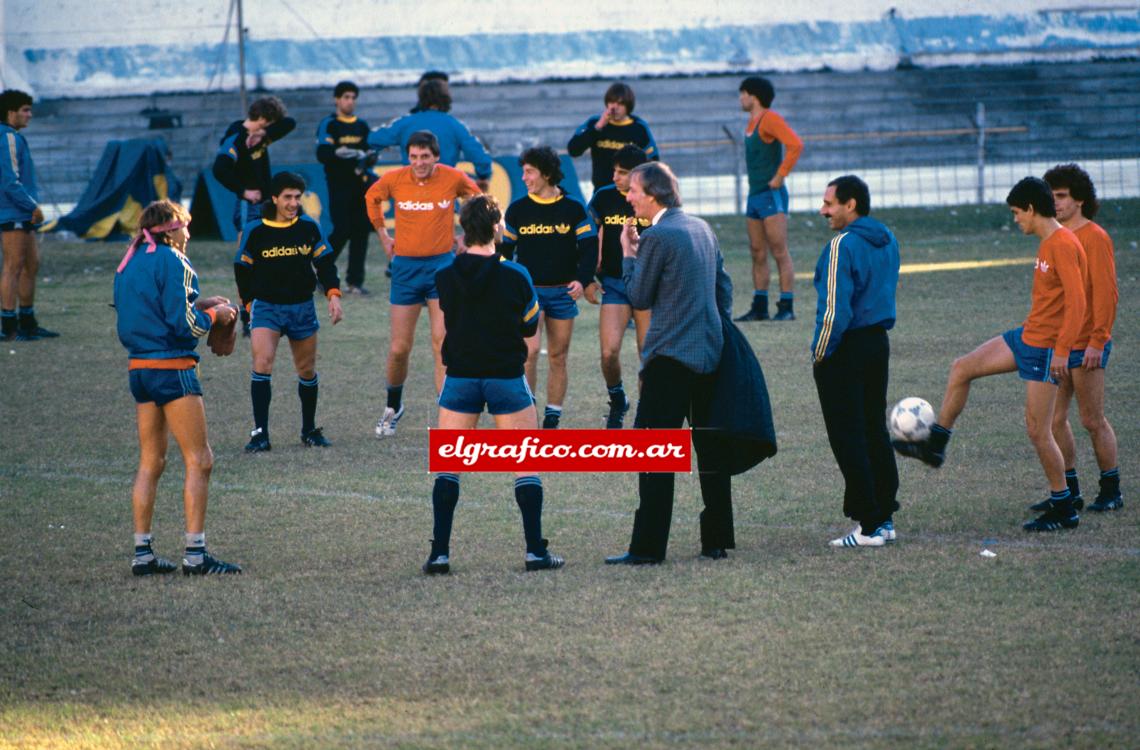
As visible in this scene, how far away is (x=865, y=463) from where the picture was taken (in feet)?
23.7

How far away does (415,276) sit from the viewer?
10.6 meters

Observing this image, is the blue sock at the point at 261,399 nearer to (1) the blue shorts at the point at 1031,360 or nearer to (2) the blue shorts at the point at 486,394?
(2) the blue shorts at the point at 486,394

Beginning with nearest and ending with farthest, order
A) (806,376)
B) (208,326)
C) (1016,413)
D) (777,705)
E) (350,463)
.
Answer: (777,705), (208,326), (350,463), (1016,413), (806,376)

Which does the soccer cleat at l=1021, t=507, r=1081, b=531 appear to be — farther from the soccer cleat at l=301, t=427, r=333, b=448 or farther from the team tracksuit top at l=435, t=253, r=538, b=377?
the soccer cleat at l=301, t=427, r=333, b=448

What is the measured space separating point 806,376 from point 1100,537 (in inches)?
197

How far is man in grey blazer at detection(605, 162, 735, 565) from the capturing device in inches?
272

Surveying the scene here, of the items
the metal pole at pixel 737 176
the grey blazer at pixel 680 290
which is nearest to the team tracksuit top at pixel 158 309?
the grey blazer at pixel 680 290

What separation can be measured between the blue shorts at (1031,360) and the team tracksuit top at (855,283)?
86 cm

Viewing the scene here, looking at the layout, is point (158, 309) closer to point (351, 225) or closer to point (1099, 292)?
point (1099, 292)

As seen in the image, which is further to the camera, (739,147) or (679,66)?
(679,66)

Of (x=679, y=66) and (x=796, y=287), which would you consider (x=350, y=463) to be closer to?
(x=796, y=287)

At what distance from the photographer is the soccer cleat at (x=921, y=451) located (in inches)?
303

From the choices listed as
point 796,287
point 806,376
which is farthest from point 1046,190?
point 796,287

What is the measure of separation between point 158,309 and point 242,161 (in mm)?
7041
